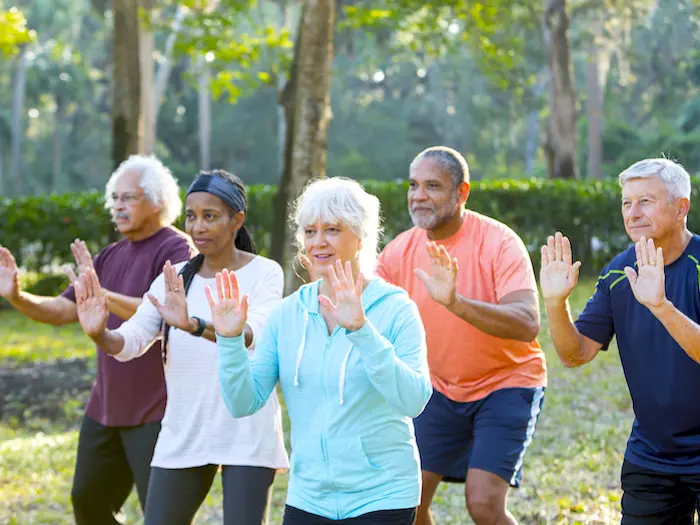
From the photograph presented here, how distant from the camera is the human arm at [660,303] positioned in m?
3.70

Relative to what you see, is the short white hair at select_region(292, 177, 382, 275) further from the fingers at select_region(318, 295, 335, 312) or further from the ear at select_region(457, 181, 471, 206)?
the ear at select_region(457, 181, 471, 206)

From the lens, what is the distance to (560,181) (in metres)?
20.8

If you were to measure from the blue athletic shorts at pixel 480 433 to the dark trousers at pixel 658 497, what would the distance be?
0.78 m

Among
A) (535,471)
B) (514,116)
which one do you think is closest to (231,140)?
(514,116)

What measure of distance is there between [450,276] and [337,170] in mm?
54400

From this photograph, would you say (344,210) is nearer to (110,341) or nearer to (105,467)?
(110,341)

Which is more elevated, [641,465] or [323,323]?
[323,323]

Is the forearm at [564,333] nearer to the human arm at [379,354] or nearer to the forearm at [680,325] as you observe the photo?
the forearm at [680,325]

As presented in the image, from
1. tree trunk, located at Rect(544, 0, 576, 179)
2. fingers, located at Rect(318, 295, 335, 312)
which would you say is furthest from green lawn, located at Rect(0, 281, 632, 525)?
tree trunk, located at Rect(544, 0, 576, 179)

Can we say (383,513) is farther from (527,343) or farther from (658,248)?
(527,343)

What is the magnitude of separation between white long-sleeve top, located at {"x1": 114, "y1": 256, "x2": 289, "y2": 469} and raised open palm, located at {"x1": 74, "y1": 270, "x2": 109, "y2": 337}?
6.5 inches

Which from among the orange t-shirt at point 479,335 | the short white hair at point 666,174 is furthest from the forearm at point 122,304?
the short white hair at point 666,174

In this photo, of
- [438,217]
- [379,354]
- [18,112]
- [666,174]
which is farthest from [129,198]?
[18,112]

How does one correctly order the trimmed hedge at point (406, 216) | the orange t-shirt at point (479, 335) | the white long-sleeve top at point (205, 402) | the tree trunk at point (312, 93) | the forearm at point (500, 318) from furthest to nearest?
the trimmed hedge at point (406, 216), the tree trunk at point (312, 93), the orange t-shirt at point (479, 335), the forearm at point (500, 318), the white long-sleeve top at point (205, 402)
